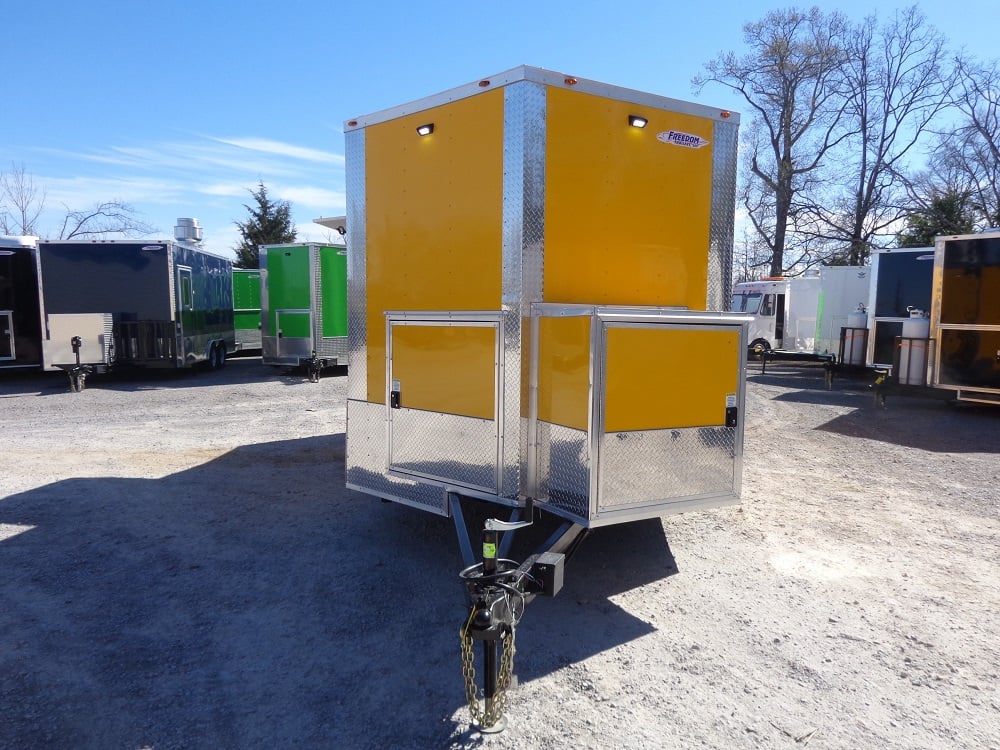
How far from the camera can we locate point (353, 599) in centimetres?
404

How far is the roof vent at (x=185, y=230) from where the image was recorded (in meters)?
16.4

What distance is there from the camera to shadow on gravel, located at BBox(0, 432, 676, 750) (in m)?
2.91

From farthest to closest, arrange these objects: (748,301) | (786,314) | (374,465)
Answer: (748,301)
(786,314)
(374,465)

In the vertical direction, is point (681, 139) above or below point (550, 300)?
above

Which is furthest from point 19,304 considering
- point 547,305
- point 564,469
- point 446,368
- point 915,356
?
point 915,356

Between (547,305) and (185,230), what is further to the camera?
(185,230)

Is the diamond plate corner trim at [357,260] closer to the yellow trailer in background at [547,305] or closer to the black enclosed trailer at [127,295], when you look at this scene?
the yellow trailer in background at [547,305]

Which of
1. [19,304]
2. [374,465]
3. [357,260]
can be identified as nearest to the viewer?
[374,465]

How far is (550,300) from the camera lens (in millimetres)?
4227

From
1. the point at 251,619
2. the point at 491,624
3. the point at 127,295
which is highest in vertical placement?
the point at 127,295

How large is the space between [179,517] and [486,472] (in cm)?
279

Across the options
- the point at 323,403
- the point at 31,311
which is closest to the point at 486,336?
the point at 323,403

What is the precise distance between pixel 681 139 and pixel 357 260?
7.96 feet

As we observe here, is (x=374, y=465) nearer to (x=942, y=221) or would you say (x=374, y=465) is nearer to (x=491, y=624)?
(x=491, y=624)
